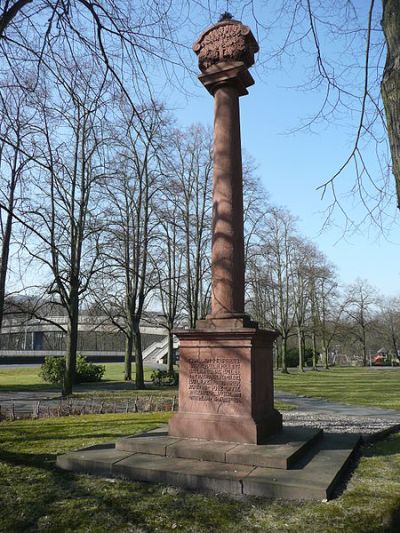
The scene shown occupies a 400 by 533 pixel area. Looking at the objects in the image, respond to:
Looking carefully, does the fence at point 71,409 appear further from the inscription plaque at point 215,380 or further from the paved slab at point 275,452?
the paved slab at point 275,452

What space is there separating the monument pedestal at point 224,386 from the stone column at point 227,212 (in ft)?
1.42

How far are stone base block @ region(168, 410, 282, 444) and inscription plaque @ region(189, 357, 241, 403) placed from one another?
277 millimetres

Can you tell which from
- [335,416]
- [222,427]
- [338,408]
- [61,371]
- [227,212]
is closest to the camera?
[222,427]

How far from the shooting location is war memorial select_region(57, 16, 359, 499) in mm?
5570

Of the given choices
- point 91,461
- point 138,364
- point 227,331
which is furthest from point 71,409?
point 138,364

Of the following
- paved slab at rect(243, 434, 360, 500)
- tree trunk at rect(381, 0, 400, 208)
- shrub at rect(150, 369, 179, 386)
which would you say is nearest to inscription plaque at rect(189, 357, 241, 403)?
paved slab at rect(243, 434, 360, 500)

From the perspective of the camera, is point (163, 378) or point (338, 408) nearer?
point (338, 408)

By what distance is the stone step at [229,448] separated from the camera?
19.2 ft

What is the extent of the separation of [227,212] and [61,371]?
70.0 feet

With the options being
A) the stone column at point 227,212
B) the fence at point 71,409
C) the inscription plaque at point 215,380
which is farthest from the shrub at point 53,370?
the stone column at point 227,212

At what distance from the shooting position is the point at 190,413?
7031 mm

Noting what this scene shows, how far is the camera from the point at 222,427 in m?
6.66

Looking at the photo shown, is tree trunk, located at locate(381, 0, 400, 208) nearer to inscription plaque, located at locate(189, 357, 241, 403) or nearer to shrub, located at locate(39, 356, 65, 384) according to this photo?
inscription plaque, located at locate(189, 357, 241, 403)

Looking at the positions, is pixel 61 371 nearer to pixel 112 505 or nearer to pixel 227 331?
pixel 227 331
